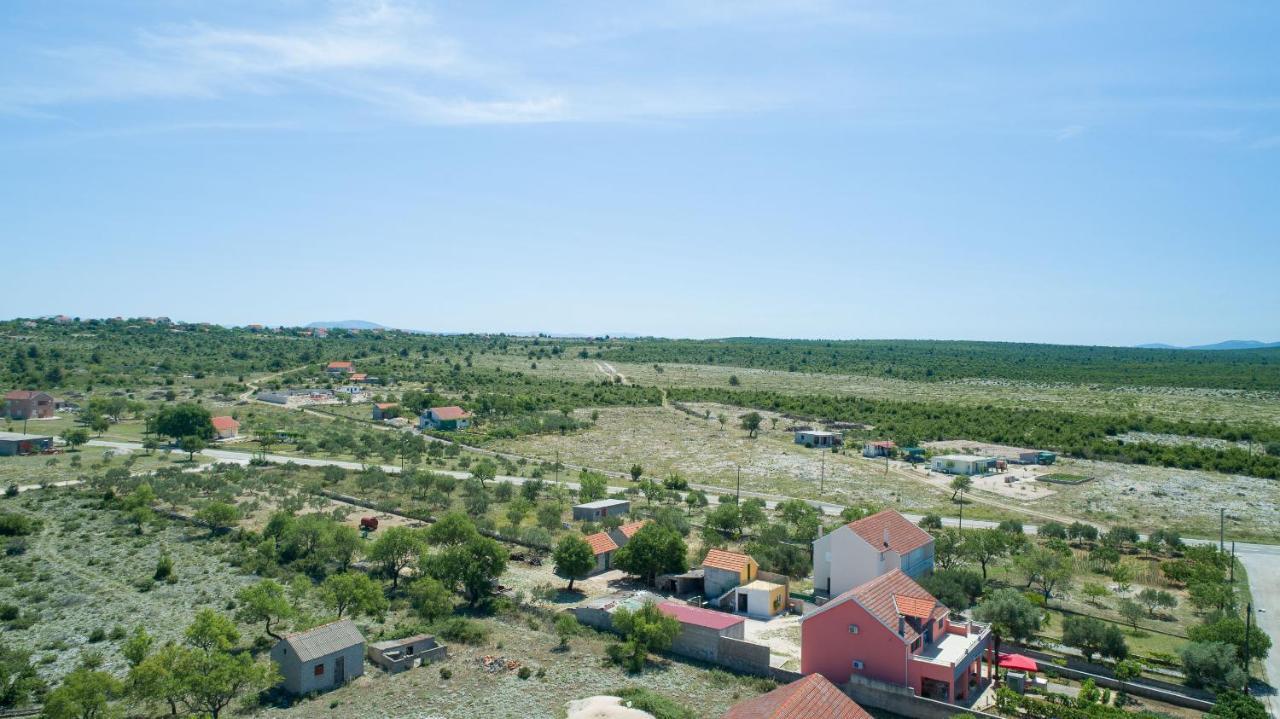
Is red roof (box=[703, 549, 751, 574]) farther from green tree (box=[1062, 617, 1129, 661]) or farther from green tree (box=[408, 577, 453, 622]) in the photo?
green tree (box=[1062, 617, 1129, 661])

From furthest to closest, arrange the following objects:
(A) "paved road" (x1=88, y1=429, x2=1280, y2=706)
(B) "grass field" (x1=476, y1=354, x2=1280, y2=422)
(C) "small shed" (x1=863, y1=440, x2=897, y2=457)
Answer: (B) "grass field" (x1=476, y1=354, x2=1280, y2=422)
(C) "small shed" (x1=863, y1=440, x2=897, y2=457)
(A) "paved road" (x1=88, y1=429, x2=1280, y2=706)

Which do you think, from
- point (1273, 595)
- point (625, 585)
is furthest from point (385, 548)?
point (1273, 595)

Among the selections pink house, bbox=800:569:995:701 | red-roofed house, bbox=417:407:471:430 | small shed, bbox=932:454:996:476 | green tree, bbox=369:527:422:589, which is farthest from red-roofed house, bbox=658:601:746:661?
red-roofed house, bbox=417:407:471:430

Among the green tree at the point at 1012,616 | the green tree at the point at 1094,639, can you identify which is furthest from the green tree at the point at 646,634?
the green tree at the point at 1094,639

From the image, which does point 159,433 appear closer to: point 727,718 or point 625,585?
point 625,585

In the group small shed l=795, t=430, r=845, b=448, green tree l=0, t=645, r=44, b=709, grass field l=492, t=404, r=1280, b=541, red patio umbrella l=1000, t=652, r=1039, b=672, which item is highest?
small shed l=795, t=430, r=845, b=448

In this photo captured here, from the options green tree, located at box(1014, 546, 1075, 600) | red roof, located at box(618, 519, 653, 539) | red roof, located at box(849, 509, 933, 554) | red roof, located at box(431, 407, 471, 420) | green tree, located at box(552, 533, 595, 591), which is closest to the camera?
red roof, located at box(849, 509, 933, 554)

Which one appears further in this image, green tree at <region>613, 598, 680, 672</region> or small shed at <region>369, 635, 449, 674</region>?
green tree at <region>613, 598, 680, 672</region>
